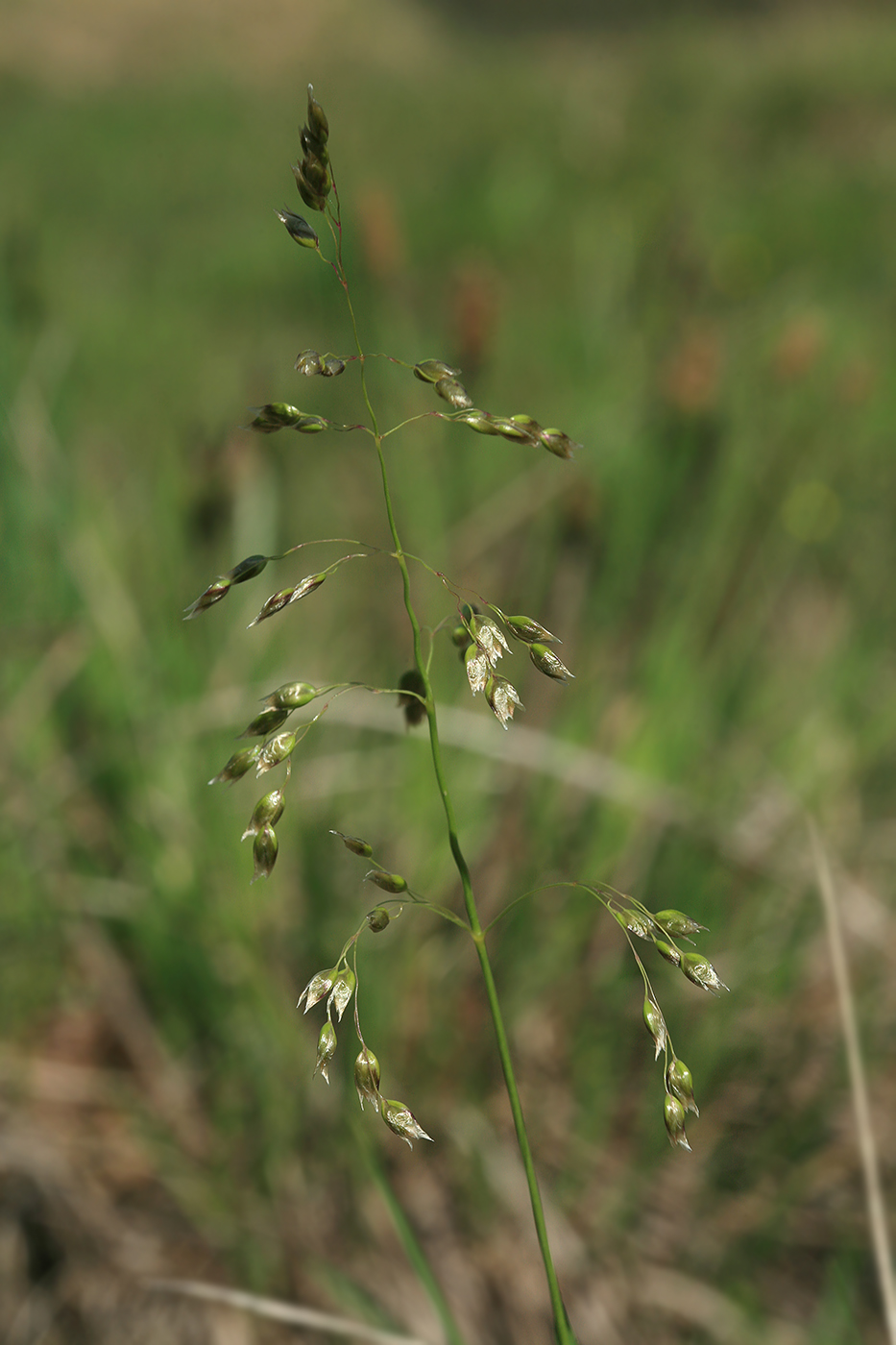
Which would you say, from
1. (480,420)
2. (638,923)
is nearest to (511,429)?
(480,420)

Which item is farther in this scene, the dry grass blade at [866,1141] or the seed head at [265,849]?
the dry grass blade at [866,1141]

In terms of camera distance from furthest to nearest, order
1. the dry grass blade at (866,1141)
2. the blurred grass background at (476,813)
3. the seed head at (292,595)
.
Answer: the blurred grass background at (476,813) → the dry grass blade at (866,1141) → the seed head at (292,595)

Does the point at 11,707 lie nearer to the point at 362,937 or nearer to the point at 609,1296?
the point at 362,937

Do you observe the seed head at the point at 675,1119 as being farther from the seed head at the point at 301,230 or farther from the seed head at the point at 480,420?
the seed head at the point at 301,230

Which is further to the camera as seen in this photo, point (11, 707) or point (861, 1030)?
point (11, 707)

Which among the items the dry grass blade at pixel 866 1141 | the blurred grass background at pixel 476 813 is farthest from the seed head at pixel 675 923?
the blurred grass background at pixel 476 813

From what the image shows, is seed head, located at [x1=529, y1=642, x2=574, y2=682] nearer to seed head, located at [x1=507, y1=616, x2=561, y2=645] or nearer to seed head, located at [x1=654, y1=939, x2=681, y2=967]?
seed head, located at [x1=507, y1=616, x2=561, y2=645]

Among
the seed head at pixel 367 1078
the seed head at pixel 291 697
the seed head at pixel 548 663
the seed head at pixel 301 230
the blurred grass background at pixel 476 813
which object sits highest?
the seed head at pixel 301 230

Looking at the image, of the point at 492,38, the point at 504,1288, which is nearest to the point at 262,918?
the point at 504,1288
